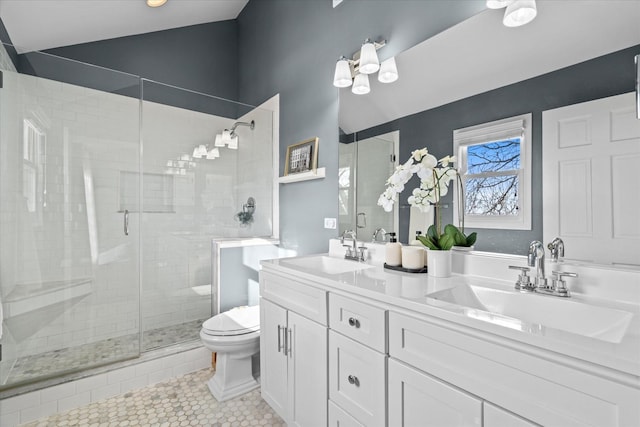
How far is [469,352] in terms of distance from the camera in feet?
2.72

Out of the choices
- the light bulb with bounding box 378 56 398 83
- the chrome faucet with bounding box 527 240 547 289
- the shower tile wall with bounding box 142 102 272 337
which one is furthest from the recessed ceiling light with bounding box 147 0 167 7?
the chrome faucet with bounding box 527 240 547 289

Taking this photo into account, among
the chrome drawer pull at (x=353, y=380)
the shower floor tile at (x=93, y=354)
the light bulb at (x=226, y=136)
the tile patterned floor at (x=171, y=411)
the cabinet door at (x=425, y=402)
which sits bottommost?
the tile patterned floor at (x=171, y=411)

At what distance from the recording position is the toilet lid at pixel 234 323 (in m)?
1.97

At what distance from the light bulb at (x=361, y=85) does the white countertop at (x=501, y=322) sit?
44.2 inches

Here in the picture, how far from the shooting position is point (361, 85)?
1871 millimetres

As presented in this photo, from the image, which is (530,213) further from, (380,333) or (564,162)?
(380,333)

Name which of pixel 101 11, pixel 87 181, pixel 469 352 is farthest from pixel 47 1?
pixel 469 352

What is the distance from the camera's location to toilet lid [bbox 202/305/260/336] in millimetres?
1973

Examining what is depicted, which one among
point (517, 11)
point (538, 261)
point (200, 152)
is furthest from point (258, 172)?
point (538, 261)

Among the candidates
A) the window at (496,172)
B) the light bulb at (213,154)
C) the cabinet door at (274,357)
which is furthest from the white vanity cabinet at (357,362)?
the light bulb at (213,154)

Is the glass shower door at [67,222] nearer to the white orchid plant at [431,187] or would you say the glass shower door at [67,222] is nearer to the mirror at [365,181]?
the mirror at [365,181]

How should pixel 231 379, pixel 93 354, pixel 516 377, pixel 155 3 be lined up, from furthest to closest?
1. pixel 155 3
2. pixel 93 354
3. pixel 231 379
4. pixel 516 377

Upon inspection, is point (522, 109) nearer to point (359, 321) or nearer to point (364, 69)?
point (364, 69)

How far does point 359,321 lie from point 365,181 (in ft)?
3.13
